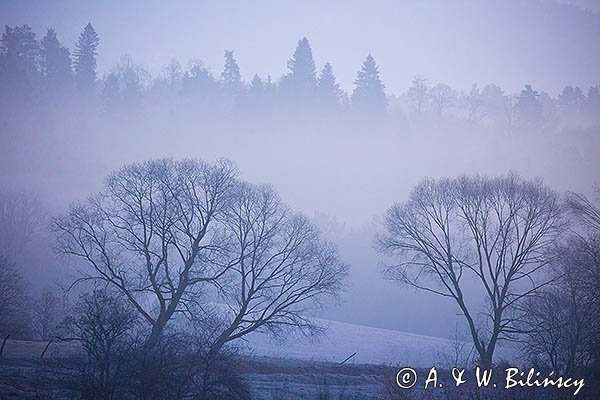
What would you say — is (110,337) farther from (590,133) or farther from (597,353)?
(590,133)

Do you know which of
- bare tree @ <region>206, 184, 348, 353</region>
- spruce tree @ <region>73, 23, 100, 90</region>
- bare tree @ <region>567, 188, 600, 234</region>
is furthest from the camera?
spruce tree @ <region>73, 23, 100, 90</region>

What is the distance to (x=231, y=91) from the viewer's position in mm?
72312

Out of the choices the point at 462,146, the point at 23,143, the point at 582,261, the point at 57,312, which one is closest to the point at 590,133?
the point at 462,146

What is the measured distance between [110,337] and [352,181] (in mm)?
60220

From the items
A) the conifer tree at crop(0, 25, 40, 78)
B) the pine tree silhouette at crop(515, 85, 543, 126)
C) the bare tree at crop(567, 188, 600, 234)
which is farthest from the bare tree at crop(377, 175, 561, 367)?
the conifer tree at crop(0, 25, 40, 78)

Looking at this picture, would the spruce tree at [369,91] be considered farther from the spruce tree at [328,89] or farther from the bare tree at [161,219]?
the bare tree at [161,219]

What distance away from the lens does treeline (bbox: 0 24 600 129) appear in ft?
208

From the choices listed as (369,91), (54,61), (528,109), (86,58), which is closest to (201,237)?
(369,91)

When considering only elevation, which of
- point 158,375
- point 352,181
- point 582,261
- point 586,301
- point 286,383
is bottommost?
point 286,383

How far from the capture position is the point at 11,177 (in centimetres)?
5372

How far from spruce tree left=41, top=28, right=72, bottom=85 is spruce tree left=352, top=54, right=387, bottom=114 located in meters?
48.0

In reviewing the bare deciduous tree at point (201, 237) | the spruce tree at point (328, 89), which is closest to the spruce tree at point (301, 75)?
the spruce tree at point (328, 89)

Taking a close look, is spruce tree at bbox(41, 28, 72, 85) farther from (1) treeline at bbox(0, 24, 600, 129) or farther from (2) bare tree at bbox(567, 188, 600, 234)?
(2) bare tree at bbox(567, 188, 600, 234)

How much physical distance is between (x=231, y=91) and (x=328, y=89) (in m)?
18.5
